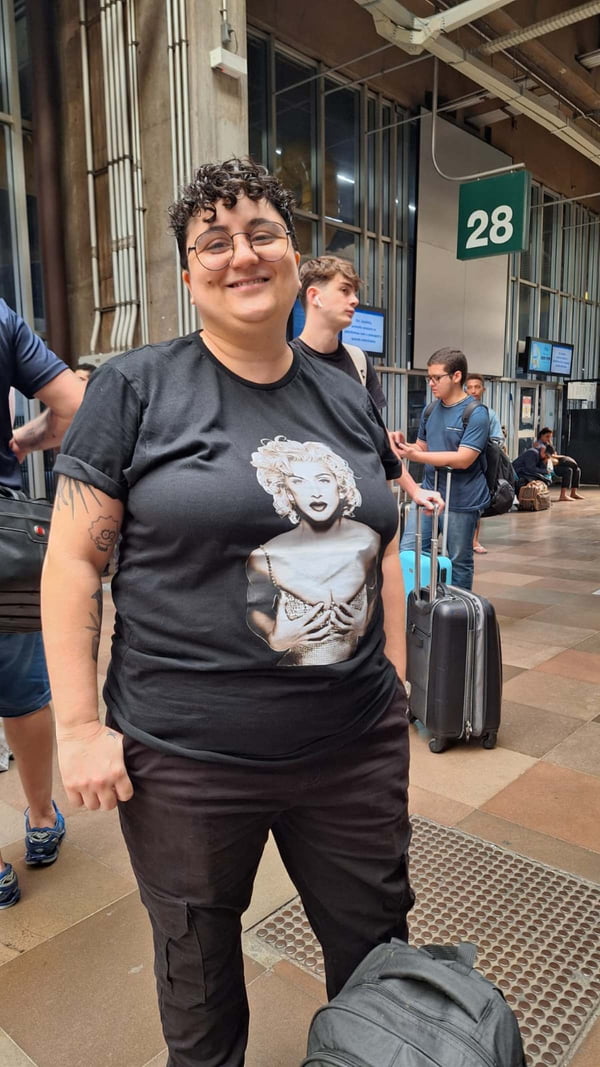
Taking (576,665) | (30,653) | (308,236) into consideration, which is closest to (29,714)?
(30,653)

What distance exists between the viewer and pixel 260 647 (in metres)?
1.14

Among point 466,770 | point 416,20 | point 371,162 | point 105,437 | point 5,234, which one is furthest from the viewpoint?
point 371,162

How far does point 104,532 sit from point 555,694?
3.40 m

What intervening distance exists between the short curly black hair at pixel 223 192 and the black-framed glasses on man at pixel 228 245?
35mm

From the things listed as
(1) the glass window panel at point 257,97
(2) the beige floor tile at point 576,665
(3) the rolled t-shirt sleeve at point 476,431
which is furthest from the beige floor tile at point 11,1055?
(1) the glass window panel at point 257,97

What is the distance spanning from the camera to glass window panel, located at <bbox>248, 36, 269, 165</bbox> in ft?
32.7

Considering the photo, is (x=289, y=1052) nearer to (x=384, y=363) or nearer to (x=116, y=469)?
(x=116, y=469)

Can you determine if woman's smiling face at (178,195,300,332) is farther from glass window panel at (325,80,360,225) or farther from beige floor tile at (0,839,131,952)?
glass window panel at (325,80,360,225)

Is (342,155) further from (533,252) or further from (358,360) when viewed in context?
(358,360)

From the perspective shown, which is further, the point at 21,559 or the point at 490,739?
the point at 490,739

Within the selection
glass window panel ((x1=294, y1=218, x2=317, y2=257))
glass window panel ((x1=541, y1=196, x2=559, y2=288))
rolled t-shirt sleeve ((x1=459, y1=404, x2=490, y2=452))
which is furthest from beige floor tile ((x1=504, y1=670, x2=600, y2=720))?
glass window panel ((x1=541, y1=196, x2=559, y2=288))

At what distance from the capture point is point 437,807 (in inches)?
109

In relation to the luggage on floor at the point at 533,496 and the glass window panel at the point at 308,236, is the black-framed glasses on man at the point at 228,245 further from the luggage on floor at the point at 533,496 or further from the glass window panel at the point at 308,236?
the luggage on floor at the point at 533,496

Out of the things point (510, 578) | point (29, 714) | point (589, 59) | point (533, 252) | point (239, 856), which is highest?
point (589, 59)
